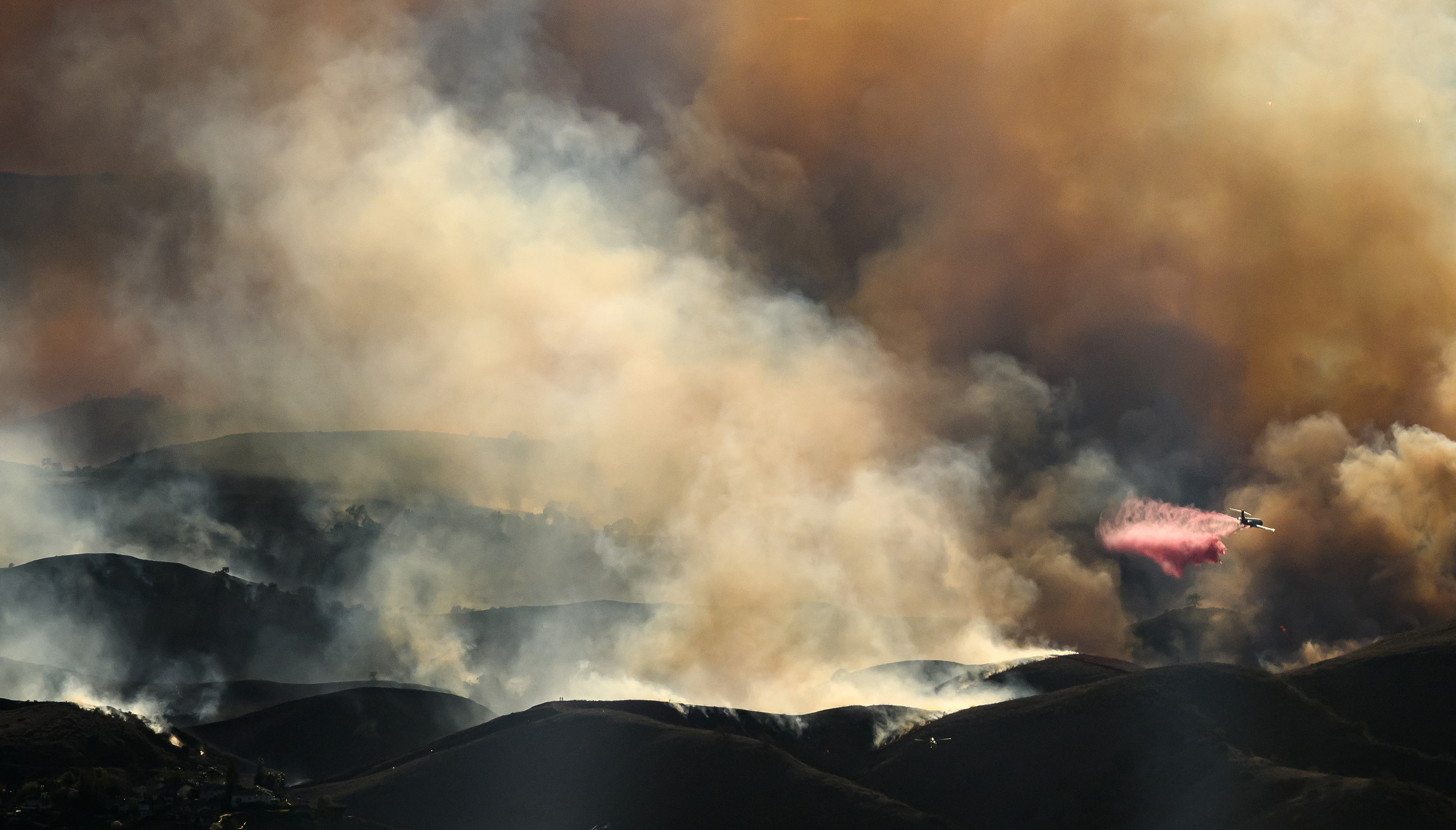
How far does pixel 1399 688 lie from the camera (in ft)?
573

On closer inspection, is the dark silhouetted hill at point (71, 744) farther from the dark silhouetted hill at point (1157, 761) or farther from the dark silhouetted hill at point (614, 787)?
the dark silhouetted hill at point (1157, 761)

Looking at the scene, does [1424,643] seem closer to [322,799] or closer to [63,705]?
[322,799]

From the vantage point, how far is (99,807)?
14375 cm

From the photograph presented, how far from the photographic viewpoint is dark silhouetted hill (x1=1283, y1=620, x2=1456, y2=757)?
165 meters

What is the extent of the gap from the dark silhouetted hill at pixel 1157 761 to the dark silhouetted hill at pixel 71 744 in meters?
102

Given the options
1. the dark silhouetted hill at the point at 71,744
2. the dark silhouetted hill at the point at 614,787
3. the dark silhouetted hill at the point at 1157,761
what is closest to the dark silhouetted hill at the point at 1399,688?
the dark silhouetted hill at the point at 1157,761

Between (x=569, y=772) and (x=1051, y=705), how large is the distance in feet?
227

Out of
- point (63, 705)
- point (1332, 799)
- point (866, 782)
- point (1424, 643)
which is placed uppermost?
point (63, 705)

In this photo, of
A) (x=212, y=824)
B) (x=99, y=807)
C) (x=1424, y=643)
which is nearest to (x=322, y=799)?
(x=212, y=824)

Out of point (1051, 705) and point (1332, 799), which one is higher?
point (1051, 705)

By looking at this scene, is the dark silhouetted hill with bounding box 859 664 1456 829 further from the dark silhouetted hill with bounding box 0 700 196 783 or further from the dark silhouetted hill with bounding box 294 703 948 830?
the dark silhouetted hill with bounding box 0 700 196 783

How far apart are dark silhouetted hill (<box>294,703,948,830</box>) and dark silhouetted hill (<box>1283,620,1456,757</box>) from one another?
6734 cm

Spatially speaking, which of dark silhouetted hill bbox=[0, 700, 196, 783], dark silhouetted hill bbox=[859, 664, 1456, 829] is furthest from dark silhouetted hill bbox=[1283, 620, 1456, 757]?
dark silhouetted hill bbox=[0, 700, 196, 783]

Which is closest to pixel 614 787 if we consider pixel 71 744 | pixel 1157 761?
pixel 1157 761
